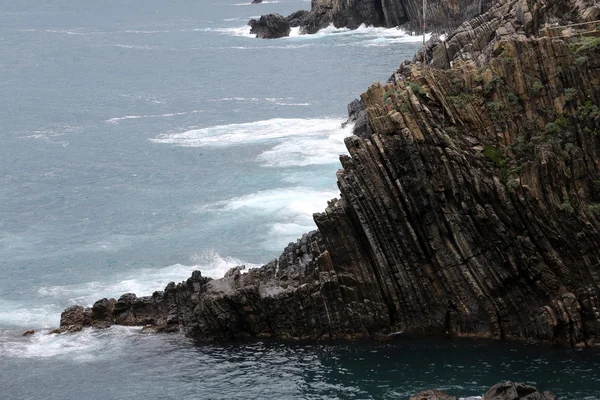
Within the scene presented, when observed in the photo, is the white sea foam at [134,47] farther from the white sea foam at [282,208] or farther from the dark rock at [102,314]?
the dark rock at [102,314]

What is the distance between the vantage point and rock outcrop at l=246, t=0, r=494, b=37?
145125 mm

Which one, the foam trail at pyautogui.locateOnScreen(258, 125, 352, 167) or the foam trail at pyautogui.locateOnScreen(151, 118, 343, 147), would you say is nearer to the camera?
the foam trail at pyautogui.locateOnScreen(258, 125, 352, 167)

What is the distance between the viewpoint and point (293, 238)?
74500mm

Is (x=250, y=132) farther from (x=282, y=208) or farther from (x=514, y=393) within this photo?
(x=514, y=393)

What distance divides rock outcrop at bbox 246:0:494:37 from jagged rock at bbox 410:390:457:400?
88887mm

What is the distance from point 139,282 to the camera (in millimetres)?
69250

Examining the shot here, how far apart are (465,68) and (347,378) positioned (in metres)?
19.9

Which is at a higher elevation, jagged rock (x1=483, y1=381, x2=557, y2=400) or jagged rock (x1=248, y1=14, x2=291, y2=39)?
jagged rock (x1=248, y1=14, x2=291, y2=39)

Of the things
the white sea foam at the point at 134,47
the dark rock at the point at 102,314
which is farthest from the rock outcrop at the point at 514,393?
the white sea foam at the point at 134,47

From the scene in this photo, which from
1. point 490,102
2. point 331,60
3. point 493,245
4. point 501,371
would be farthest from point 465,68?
point 331,60

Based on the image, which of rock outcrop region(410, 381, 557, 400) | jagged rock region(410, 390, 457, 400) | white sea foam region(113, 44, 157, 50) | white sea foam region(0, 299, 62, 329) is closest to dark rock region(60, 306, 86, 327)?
white sea foam region(0, 299, 62, 329)

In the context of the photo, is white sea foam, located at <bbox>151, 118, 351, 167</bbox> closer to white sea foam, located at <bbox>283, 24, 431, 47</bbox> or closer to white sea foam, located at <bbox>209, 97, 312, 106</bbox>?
white sea foam, located at <bbox>209, 97, 312, 106</bbox>

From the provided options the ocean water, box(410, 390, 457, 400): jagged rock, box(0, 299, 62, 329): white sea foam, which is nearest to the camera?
box(410, 390, 457, 400): jagged rock

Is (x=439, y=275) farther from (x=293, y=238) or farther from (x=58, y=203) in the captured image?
(x=58, y=203)
